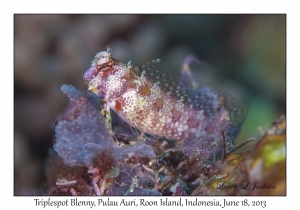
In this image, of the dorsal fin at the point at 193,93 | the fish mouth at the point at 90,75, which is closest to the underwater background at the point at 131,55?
the dorsal fin at the point at 193,93

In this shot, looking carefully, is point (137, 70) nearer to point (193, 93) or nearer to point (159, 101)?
point (159, 101)

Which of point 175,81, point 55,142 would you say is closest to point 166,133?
point 175,81

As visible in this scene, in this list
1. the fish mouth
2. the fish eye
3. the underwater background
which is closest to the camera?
the fish mouth

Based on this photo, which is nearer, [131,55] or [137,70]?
[137,70]

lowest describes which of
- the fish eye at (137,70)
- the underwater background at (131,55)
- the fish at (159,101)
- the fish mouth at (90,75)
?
the fish at (159,101)

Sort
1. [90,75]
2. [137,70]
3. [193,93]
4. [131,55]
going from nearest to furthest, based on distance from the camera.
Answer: [90,75] → [137,70] → [193,93] → [131,55]

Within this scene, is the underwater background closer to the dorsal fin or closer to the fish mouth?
the dorsal fin

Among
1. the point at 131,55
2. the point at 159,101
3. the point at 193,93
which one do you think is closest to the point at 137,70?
the point at 159,101

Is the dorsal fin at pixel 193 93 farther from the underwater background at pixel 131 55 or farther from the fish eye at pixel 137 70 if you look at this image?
the underwater background at pixel 131 55

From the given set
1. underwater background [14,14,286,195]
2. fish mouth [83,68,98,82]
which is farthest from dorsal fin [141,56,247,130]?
underwater background [14,14,286,195]
